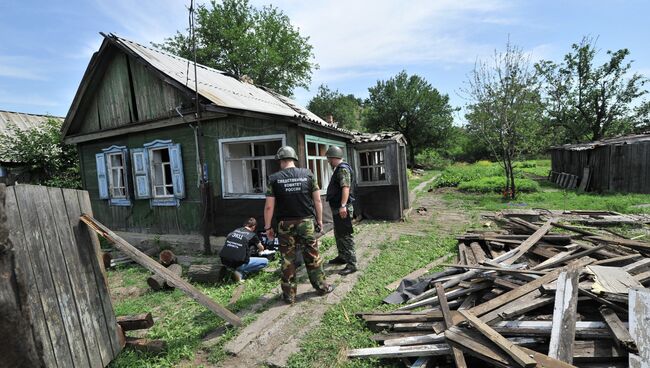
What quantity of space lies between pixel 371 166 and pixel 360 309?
21.6ft

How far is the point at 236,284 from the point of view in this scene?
5156 mm

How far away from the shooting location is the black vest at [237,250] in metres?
5.03

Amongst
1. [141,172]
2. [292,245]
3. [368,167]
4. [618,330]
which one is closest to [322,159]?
[368,167]

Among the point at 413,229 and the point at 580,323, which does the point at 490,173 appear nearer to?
the point at 413,229

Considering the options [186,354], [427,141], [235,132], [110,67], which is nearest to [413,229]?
[235,132]

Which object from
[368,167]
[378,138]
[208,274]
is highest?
[378,138]

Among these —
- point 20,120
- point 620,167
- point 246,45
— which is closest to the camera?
point 620,167

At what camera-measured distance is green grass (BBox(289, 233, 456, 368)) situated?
118 inches

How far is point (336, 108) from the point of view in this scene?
42438 millimetres

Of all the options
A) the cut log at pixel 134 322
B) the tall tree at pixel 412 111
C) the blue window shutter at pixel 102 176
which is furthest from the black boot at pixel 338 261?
the tall tree at pixel 412 111

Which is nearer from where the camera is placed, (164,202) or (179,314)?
(179,314)

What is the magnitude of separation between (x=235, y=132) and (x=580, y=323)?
6659 millimetres

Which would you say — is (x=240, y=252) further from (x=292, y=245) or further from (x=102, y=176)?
(x=102, y=176)

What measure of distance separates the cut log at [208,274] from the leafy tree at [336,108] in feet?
121
